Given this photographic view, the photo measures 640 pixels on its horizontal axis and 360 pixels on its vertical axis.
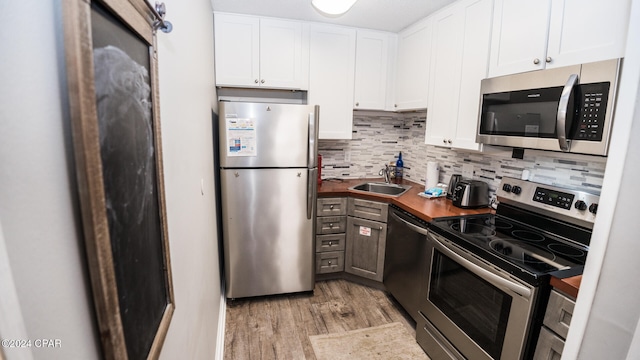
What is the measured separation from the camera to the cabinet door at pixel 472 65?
1.90 metres

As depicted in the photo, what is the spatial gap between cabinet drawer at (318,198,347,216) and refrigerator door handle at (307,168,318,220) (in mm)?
189

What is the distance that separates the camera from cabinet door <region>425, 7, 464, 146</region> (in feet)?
7.03

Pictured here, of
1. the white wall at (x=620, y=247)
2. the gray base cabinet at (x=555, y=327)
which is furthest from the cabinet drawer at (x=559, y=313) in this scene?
the white wall at (x=620, y=247)

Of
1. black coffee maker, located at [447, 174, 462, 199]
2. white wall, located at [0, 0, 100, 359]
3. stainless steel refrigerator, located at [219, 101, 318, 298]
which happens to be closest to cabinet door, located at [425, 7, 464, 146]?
black coffee maker, located at [447, 174, 462, 199]

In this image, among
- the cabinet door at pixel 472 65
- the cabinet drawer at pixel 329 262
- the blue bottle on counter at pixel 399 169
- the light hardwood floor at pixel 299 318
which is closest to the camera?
the cabinet door at pixel 472 65

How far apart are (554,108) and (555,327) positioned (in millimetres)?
1018

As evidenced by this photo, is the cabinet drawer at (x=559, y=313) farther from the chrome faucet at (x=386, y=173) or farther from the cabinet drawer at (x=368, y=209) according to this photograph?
the chrome faucet at (x=386, y=173)

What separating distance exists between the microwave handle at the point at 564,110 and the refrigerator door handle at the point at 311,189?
5.28 ft

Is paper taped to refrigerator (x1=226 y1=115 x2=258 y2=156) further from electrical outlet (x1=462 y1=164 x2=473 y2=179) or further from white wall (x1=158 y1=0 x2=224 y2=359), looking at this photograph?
electrical outlet (x1=462 y1=164 x2=473 y2=179)

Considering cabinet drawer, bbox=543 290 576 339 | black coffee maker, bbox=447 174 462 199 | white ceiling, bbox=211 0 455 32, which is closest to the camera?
cabinet drawer, bbox=543 290 576 339

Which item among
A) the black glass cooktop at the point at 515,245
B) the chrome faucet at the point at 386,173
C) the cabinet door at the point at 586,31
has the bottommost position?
the black glass cooktop at the point at 515,245

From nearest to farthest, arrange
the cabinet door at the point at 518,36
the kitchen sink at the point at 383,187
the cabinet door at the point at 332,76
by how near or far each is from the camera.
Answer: the cabinet door at the point at 518,36 → the cabinet door at the point at 332,76 → the kitchen sink at the point at 383,187

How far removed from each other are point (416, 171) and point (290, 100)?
1543mm

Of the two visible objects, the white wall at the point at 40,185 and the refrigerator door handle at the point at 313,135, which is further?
the refrigerator door handle at the point at 313,135
